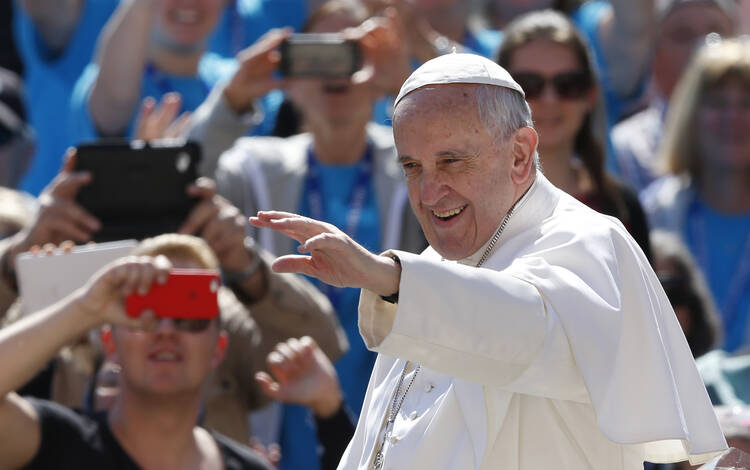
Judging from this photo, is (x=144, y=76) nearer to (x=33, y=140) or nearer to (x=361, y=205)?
(x=33, y=140)

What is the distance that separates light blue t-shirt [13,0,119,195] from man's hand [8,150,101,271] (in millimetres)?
1780

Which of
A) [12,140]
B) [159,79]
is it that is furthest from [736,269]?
[12,140]

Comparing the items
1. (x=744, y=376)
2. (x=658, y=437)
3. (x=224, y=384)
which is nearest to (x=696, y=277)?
(x=744, y=376)

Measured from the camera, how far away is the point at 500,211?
10.1ft

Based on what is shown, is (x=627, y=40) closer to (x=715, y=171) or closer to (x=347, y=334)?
(x=715, y=171)

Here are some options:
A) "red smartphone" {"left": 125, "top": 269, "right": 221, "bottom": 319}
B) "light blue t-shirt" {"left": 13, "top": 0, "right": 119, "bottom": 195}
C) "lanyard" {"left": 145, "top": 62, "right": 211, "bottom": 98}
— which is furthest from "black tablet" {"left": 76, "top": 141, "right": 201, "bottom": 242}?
"light blue t-shirt" {"left": 13, "top": 0, "right": 119, "bottom": 195}

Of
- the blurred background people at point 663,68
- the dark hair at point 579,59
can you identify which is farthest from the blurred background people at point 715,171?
the dark hair at point 579,59

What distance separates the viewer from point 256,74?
606 cm

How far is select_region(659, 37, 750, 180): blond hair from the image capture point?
6465 mm

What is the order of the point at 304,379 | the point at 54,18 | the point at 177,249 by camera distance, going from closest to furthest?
the point at 304,379, the point at 177,249, the point at 54,18

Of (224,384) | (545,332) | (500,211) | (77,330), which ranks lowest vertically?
(224,384)

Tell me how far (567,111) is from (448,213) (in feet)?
9.01

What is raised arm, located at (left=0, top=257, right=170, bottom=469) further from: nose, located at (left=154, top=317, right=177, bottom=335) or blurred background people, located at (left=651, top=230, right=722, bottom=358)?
blurred background people, located at (left=651, top=230, right=722, bottom=358)

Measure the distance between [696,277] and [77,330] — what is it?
9.03 feet
